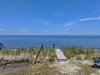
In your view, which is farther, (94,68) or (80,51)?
(80,51)

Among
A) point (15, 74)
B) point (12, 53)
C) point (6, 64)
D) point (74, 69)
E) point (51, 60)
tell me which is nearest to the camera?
point (15, 74)

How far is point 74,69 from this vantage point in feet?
38.4

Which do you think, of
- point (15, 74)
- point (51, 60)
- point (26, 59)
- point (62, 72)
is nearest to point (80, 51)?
point (51, 60)

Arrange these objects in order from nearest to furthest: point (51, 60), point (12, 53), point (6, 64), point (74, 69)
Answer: point (74, 69) < point (6, 64) < point (51, 60) < point (12, 53)

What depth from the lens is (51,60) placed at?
1490 centimetres

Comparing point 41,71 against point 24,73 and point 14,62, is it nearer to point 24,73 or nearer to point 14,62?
point 24,73

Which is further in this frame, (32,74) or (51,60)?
(51,60)

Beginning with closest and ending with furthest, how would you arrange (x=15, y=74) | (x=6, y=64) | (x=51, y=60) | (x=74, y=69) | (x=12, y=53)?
(x=15, y=74) → (x=74, y=69) → (x=6, y=64) → (x=51, y=60) → (x=12, y=53)

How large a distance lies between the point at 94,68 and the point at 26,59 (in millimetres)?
5942

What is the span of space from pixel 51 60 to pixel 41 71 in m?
3.67

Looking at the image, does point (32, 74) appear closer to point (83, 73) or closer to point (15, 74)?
point (15, 74)

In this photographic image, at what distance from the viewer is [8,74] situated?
1071 centimetres

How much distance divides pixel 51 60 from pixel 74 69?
3.55 meters

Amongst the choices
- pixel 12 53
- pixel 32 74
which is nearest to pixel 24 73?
pixel 32 74
